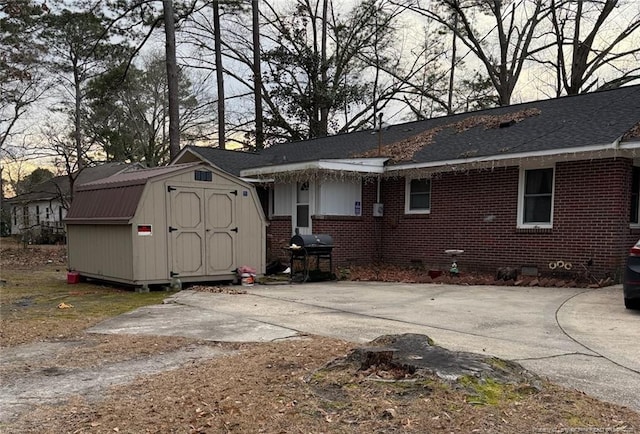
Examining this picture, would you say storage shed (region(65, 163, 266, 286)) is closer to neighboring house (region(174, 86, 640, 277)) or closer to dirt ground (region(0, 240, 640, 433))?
neighboring house (region(174, 86, 640, 277))

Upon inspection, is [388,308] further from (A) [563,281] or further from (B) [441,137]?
(B) [441,137]

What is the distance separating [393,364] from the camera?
3889 millimetres

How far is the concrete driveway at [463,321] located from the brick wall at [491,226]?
1.30 m

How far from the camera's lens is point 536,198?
444 inches

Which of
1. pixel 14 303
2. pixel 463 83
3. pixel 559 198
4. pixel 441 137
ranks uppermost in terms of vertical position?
pixel 463 83

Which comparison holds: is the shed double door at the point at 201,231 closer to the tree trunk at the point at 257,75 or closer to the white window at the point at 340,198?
the white window at the point at 340,198

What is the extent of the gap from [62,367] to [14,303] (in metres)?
4.96

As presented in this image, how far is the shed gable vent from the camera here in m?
10.3

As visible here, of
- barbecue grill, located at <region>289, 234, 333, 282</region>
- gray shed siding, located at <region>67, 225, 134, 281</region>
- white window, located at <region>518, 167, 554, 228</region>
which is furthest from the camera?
barbecue grill, located at <region>289, 234, 333, 282</region>

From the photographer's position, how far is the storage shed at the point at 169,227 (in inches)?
380

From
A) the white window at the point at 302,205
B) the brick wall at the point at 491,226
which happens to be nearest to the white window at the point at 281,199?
the brick wall at the point at 491,226

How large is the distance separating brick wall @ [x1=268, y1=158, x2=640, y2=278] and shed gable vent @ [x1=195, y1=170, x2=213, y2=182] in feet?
11.4

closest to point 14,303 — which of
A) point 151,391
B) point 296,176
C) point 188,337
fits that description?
point 188,337

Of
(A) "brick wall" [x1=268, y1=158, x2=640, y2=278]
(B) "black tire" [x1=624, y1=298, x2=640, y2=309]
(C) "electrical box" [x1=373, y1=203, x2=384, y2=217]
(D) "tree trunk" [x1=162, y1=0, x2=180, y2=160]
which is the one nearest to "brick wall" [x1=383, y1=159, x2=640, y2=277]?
(A) "brick wall" [x1=268, y1=158, x2=640, y2=278]
